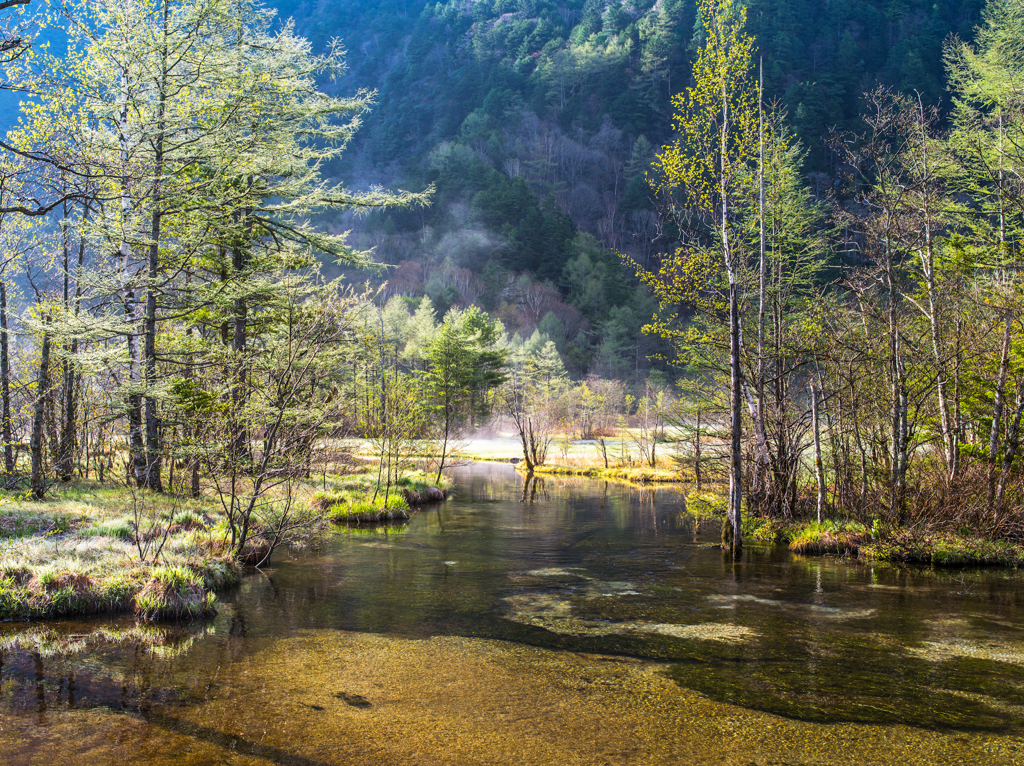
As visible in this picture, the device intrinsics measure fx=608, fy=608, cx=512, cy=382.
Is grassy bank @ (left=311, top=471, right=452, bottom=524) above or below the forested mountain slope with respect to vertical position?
below


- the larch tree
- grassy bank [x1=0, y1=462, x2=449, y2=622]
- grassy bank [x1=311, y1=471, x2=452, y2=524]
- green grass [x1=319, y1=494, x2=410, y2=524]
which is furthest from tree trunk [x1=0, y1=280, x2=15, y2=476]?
the larch tree

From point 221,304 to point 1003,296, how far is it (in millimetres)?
16266

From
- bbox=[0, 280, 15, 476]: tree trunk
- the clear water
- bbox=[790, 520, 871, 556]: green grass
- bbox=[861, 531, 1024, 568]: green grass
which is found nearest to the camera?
the clear water

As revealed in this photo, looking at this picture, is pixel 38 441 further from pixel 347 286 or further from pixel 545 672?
pixel 545 672

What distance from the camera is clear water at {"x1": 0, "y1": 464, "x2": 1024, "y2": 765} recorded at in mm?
4832

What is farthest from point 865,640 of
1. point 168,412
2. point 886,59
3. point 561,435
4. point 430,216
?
point 886,59

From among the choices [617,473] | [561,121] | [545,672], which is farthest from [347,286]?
[561,121]

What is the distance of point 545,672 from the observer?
637 cm

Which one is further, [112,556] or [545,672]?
[112,556]

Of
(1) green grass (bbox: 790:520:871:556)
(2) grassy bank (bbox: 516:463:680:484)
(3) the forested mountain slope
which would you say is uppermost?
(3) the forested mountain slope

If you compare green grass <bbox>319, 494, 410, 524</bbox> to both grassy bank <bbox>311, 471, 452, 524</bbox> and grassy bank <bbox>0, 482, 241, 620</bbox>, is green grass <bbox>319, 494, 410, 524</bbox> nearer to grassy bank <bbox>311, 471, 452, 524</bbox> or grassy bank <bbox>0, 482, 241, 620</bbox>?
grassy bank <bbox>311, 471, 452, 524</bbox>

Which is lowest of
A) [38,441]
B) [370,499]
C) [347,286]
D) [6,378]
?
[370,499]

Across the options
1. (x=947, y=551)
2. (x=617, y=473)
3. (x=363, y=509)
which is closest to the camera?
(x=947, y=551)

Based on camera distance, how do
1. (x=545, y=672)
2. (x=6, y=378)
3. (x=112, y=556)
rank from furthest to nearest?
(x=6, y=378) → (x=112, y=556) → (x=545, y=672)
